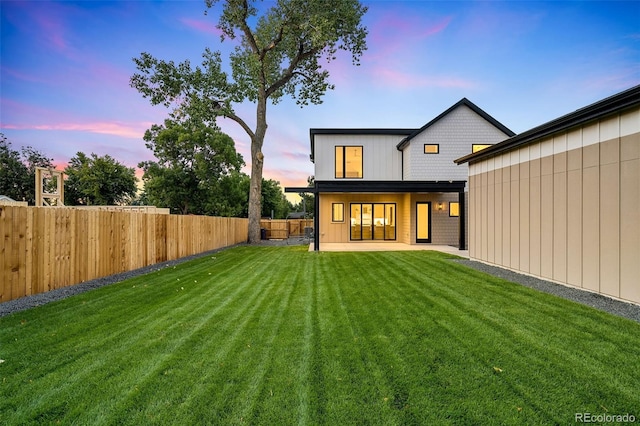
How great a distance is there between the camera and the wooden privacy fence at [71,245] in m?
4.91

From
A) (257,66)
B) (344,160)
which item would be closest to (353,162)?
(344,160)

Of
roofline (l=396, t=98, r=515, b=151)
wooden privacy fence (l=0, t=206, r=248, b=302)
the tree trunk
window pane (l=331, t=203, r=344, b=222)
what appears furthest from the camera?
the tree trunk

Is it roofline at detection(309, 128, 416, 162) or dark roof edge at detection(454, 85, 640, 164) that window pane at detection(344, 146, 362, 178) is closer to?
roofline at detection(309, 128, 416, 162)

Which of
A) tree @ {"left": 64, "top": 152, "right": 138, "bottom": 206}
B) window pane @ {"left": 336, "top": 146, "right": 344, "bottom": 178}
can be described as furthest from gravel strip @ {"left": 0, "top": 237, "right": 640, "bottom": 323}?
tree @ {"left": 64, "top": 152, "right": 138, "bottom": 206}

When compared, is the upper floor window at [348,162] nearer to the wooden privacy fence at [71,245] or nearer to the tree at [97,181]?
the wooden privacy fence at [71,245]

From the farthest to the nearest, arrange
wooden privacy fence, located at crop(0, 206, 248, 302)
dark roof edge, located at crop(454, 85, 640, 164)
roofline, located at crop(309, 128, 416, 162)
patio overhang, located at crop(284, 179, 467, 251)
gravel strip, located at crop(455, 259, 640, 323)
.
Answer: roofline, located at crop(309, 128, 416, 162) < patio overhang, located at crop(284, 179, 467, 251) < wooden privacy fence, located at crop(0, 206, 248, 302) < dark roof edge, located at crop(454, 85, 640, 164) < gravel strip, located at crop(455, 259, 640, 323)

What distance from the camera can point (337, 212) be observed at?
15859 mm

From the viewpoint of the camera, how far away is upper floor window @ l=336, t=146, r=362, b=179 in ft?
51.0

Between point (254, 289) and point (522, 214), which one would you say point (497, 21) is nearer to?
point (522, 214)

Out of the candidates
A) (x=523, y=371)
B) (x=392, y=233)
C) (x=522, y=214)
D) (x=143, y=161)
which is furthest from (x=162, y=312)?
(x=143, y=161)

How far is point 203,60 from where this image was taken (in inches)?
651

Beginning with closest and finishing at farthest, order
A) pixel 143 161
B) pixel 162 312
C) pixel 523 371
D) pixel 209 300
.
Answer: pixel 523 371 → pixel 162 312 → pixel 209 300 → pixel 143 161

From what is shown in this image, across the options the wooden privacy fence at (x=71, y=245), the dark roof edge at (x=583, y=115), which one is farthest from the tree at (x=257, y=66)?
the dark roof edge at (x=583, y=115)

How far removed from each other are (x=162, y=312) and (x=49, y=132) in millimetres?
13658
